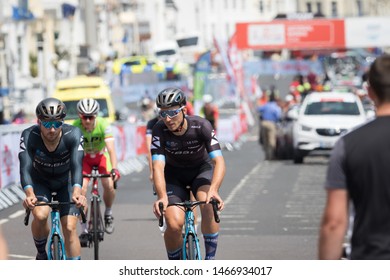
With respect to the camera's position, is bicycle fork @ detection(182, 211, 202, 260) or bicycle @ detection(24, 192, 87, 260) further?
bicycle @ detection(24, 192, 87, 260)

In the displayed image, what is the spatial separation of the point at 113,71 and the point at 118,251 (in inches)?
1677

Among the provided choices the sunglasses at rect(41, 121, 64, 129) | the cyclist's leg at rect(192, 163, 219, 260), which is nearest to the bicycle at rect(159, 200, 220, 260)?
the cyclist's leg at rect(192, 163, 219, 260)

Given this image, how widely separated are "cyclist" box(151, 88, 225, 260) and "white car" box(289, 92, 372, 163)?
21.2 metres

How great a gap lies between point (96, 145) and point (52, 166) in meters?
3.96

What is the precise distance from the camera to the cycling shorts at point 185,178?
11.4 meters

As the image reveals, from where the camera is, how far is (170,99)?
1074cm

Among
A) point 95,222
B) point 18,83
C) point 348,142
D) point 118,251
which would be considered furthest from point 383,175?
point 18,83

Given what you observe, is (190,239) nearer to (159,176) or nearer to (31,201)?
(159,176)

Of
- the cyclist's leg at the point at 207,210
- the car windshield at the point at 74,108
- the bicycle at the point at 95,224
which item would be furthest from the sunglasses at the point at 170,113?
the car windshield at the point at 74,108

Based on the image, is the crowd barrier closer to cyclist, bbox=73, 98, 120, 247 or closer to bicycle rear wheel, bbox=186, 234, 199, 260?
cyclist, bbox=73, 98, 120, 247

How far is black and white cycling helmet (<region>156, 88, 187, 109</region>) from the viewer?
35.2 ft

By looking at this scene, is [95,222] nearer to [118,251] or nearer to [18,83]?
[118,251]

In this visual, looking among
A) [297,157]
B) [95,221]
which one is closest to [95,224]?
[95,221]

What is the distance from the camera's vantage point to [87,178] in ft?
51.1
